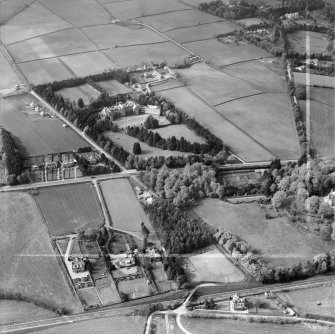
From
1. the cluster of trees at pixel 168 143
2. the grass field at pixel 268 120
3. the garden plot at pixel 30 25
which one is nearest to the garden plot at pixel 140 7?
the garden plot at pixel 30 25

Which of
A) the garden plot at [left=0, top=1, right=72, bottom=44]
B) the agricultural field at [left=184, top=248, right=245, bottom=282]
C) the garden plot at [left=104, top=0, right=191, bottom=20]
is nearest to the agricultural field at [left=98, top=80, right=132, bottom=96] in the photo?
the garden plot at [left=0, top=1, right=72, bottom=44]

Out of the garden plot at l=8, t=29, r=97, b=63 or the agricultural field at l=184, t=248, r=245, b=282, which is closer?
the agricultural field at l=184, t=248, r=245, b=282

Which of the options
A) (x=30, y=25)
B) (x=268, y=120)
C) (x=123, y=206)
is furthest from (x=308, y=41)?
(x=123, y=206)

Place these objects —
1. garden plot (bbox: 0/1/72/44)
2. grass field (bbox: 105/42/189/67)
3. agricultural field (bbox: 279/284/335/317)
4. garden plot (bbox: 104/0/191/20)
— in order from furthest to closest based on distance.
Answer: garden plot (bbox: 104/0/191/20)
garden plot (bbox: 0/1/72/44)
grass field (bbox: 105/42/189/67)
agricultural field (bbox: 279/284/335/317)

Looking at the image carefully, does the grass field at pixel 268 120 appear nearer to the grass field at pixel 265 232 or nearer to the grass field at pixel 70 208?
the grass field at pixel 265 232

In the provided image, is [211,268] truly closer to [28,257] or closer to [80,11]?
[28,257]

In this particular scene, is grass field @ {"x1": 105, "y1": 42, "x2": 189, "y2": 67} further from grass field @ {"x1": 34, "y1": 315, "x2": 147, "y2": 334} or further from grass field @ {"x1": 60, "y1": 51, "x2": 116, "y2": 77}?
grass field @ {"x1": 34, "y1": 315, "x2": 147, "y2": 334}
